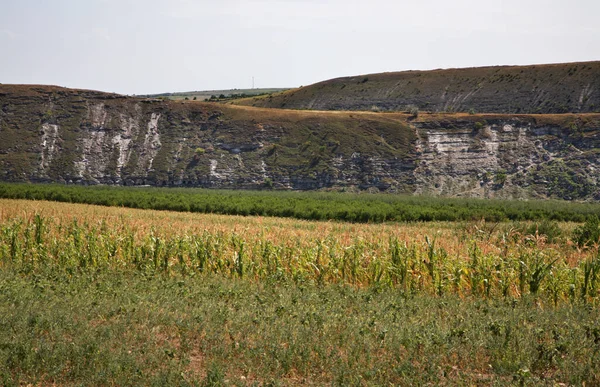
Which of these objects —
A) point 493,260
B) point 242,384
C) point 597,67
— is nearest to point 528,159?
point 597,67

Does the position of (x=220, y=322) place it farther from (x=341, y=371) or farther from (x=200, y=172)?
(x=200, y=172)

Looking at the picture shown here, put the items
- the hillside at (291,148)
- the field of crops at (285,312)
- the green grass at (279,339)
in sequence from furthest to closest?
the hillside at (291,148) → the field of crops at (285,312) → the green grass at (279,339)

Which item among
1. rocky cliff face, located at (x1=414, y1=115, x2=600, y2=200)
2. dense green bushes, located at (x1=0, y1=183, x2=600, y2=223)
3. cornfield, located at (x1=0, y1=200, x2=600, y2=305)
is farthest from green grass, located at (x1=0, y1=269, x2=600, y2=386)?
rocky cliff face, located at (x1=414, y1=115, x2=600, y2=200)

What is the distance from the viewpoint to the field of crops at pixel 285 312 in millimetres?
8391

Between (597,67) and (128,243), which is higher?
(597,67)

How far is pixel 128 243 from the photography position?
17469 millimetres

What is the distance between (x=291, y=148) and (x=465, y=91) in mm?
39355

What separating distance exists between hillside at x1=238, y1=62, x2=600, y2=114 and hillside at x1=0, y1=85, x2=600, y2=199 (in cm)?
1553

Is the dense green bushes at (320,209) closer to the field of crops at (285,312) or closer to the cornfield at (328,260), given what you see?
the cornfield at (328,260)

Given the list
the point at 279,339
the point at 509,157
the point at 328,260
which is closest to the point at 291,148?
the point at 509,157

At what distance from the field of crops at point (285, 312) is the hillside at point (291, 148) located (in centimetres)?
5108

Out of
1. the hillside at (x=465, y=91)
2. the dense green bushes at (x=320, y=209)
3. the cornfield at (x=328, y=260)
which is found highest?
the hillside at (x=465, y=91)

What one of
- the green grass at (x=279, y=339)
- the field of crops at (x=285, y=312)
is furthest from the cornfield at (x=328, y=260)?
the green grass at (x=279, y=339)

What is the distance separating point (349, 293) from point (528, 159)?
203 feet
